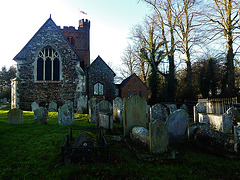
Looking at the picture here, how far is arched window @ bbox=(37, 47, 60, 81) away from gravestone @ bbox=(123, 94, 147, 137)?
12.8 metres

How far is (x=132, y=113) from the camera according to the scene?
251 inches

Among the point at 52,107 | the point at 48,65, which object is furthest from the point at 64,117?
the point at 48,65

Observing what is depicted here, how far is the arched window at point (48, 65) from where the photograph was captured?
16.6m

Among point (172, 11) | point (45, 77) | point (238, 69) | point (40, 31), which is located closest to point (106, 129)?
point (45, 77)

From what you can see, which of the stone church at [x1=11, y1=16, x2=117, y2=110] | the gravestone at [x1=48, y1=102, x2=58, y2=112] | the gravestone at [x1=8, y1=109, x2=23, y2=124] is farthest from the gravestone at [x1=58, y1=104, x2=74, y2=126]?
the gravestone at [x1=48, y1=102, x2=58, y2=112]

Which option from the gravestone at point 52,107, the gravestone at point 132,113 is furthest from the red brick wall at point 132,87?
the gravestone at point 132,113

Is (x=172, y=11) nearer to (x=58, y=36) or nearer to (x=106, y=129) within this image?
(x=58, y=36)

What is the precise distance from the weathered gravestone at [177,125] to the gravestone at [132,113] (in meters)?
1.10

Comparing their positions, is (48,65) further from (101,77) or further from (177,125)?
(177,125)

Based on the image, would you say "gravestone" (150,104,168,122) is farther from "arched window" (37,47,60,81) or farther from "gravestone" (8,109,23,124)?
"arched window" (37,47,60,81)

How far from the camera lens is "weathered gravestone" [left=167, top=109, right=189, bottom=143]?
5.70m

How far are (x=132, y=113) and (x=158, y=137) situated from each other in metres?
2.03

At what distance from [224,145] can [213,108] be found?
814 cm

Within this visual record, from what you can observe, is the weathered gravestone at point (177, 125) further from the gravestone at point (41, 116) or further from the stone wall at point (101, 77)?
the stone wall at point (101, 77)
